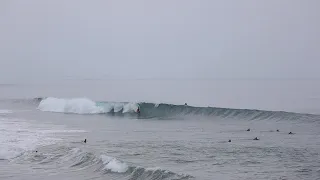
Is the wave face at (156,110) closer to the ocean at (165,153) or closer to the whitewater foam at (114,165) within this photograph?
the ocean at (165,153)

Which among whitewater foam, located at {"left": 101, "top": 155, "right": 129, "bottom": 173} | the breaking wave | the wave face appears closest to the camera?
the breaking wave

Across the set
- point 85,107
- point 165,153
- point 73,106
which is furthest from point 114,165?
point 73,106

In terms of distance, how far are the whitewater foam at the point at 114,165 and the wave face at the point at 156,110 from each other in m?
21.7

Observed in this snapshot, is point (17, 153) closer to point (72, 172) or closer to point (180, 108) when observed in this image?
point (72, 172)

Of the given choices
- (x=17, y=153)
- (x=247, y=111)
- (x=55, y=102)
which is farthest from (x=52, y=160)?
(x=55, y=102)

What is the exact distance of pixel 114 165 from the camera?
18.1 m

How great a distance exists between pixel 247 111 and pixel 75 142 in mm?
20618

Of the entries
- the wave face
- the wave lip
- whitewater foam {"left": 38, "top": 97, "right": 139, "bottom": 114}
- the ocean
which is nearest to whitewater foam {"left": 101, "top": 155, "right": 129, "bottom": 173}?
the ocean

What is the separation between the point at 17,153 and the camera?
22.2 m

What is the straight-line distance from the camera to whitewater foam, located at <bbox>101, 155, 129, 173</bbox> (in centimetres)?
1758

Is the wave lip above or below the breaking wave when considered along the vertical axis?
above

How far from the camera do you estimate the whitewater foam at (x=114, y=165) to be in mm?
17578

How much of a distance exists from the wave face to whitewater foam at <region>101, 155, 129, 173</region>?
21.7 meters

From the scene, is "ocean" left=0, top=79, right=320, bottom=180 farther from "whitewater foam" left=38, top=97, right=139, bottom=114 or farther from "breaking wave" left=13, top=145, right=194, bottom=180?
"whitewater foam" left=38, top=97, right=139, bottom=114
